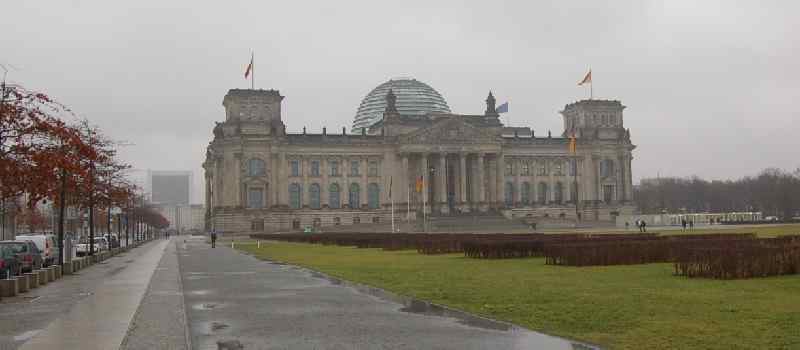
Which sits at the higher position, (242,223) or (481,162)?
(481,162)

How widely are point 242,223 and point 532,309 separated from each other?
372 feet

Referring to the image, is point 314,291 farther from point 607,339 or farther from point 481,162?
point 481,162

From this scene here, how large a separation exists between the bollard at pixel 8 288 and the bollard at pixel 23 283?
2.10 feet

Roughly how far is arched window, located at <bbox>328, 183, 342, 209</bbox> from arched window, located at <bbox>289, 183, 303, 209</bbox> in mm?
4952

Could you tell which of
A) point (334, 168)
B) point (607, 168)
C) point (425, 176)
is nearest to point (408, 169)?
point (425, 176)

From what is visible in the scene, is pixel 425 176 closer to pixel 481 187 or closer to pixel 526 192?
pixel 481 187

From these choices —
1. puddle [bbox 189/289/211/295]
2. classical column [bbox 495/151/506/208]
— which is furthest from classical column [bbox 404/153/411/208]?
puddle [bbox 189/289/211/295]

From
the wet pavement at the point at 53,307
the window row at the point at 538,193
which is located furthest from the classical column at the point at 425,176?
the wet pavement at the point at 53,307

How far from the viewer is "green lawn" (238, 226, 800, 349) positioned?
1522cm

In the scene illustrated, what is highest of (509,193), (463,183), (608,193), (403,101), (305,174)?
(403,101)

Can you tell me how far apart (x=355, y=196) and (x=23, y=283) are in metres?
111

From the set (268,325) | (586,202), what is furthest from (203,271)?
(586,202)

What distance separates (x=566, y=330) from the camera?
16469 mm

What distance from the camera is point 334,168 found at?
138 meters
